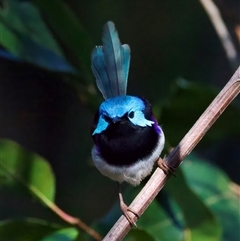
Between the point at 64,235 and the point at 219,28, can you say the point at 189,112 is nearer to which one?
the point at 219,28

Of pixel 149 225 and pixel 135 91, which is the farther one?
pixel 135 91

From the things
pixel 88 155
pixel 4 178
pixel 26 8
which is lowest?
pixel 88 155

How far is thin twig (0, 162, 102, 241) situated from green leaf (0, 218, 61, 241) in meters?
0.06

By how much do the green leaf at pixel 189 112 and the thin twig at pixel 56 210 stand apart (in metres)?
0.44

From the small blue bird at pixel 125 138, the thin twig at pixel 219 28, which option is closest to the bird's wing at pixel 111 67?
the small blue bird at pixel 125 138

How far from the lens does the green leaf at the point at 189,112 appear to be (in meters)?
1.82

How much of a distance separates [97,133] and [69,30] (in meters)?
0.48

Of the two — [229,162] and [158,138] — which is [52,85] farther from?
[158,138]

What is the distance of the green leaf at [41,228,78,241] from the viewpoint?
1608 millimetres

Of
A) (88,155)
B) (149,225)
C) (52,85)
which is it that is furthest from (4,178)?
(88,155)

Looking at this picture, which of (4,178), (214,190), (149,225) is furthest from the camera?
(214,190)

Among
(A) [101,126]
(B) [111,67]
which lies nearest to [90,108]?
(B) [111,67]

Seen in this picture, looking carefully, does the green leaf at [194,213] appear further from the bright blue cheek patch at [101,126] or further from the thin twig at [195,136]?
the thin twig at [195,136]

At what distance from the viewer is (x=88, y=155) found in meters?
3.87
